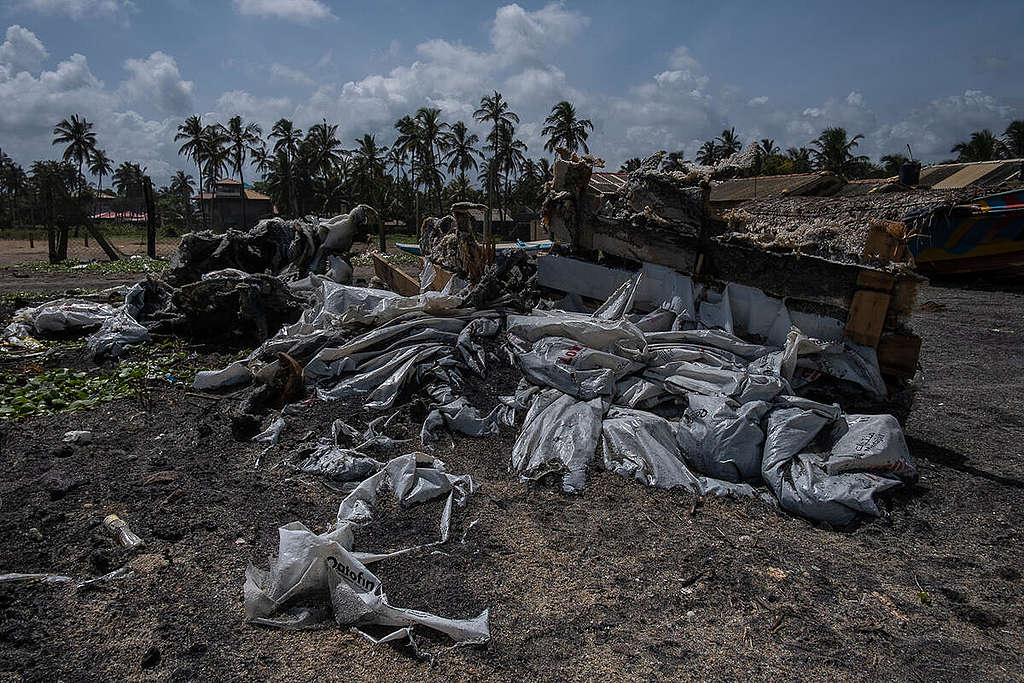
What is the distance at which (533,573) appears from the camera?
258 centimetres

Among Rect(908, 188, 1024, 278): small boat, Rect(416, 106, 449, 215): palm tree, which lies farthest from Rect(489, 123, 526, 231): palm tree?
Rect(908, 188, 1024, 278): small boat

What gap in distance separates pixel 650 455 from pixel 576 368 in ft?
3.23

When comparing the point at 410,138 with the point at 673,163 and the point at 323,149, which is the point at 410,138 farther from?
the point at 673,163

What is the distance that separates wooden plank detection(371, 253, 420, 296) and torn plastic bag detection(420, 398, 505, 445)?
2.64 metres

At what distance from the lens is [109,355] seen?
588cm

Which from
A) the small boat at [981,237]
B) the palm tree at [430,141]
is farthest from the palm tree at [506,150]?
the small boat at [981,237]

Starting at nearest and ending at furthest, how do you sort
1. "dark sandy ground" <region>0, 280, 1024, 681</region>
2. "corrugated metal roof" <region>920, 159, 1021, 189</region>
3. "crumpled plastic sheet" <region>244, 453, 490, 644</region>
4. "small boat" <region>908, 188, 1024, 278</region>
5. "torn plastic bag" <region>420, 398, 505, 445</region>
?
"dark sandy ground" <region>0, 280, 1024, 681</region>, "crumpled plastic sheet" <region>244, 453, 490, 644</region>, "torn plastic bag" <region>420, 398, 505, 445</region>, "small boat" <region>908, 188, 1024, 278</region>, "corrugated metal roof" <region>920, 159, 1021, 189</region>

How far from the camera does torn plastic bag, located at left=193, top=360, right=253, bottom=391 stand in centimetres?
484

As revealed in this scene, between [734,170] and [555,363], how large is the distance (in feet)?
8.04

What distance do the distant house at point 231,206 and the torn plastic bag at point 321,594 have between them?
124 ft

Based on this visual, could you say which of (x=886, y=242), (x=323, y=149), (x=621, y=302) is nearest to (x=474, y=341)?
(x=621, y=302)

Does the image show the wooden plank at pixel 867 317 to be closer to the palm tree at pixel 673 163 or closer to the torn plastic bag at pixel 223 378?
the palm tree at pixel 673 163

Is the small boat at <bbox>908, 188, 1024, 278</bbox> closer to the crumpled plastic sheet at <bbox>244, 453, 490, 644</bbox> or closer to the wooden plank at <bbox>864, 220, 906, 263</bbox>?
the wooden plank at <bbox>864, 220, 906, 263</bbox>

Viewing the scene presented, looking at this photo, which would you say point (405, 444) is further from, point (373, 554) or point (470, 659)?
point (470, 659)
